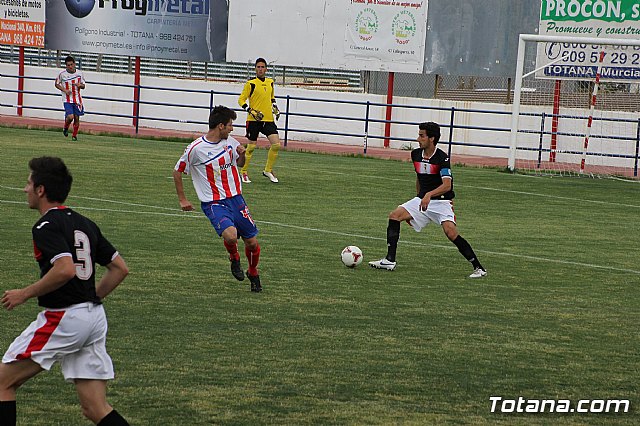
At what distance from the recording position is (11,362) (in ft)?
18.9

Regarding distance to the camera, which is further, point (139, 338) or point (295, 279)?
point (295, 279)

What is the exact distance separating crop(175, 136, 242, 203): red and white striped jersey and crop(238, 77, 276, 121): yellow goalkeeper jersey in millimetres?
9954

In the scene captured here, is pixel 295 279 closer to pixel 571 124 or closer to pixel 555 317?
pixel 555 317

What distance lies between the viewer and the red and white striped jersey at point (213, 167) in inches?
449

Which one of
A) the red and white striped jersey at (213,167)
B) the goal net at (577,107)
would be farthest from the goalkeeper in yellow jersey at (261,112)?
the red and white striped jersey at (213,167)

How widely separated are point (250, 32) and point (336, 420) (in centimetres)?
2602

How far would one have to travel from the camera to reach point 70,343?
5703 millimetres

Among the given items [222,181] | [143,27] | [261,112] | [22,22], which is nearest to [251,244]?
[222,181]

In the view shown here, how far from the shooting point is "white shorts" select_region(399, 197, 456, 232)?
12.8m

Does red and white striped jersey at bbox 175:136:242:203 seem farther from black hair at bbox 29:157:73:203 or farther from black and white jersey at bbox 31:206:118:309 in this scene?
black hair at bbox 29:157:73:203

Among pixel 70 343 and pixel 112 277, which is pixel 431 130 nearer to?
pixel 112 277

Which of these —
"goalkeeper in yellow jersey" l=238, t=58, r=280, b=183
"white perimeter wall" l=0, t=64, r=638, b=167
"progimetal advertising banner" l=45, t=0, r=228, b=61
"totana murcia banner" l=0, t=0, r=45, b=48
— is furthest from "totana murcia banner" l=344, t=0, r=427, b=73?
"totana murcia banner" l=0, t=0, r=45, b=48

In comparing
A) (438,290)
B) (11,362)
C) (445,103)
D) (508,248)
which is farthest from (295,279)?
(445,103)

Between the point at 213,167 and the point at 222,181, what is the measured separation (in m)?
0.17
